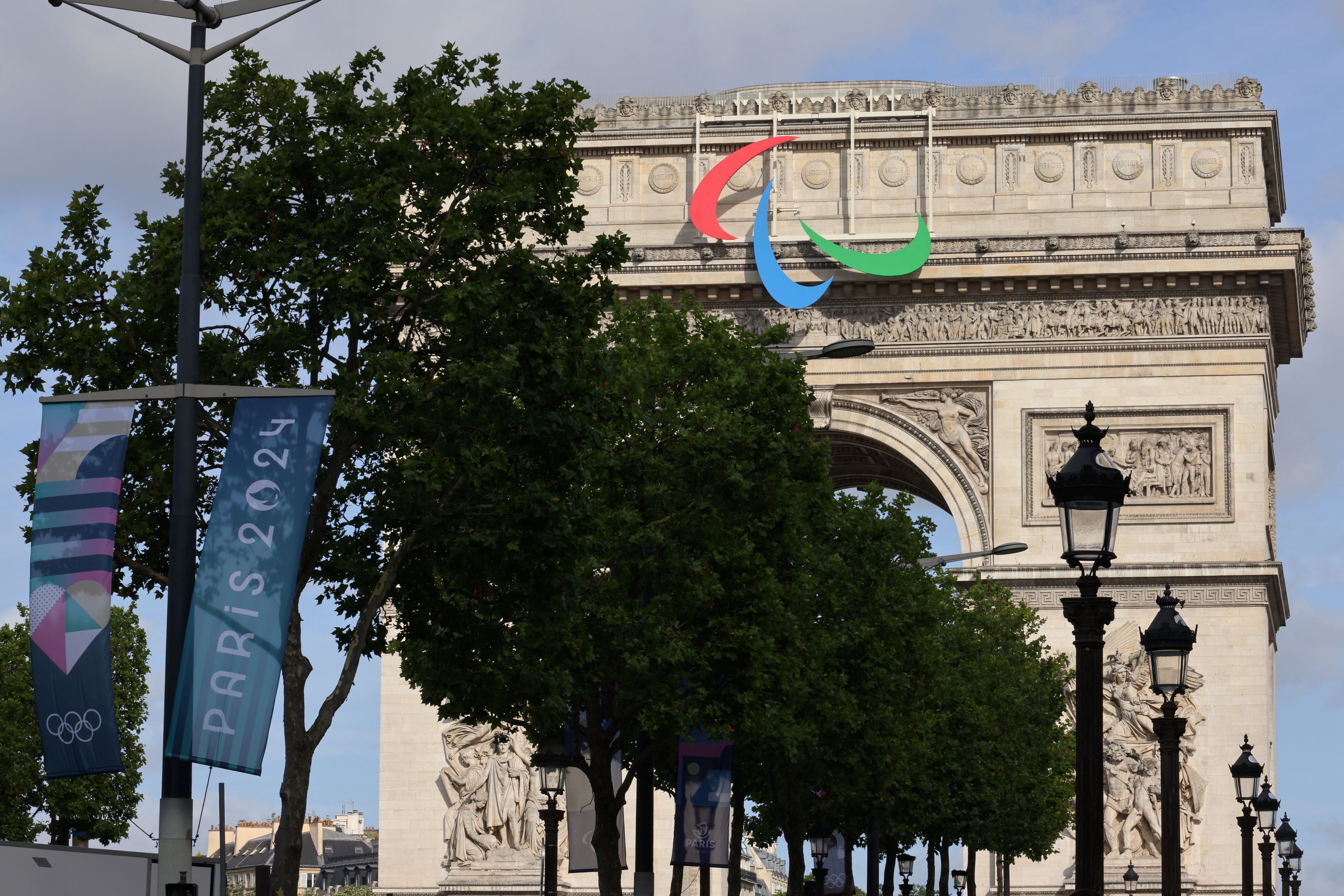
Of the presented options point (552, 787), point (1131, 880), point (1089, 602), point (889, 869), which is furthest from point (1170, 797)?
point (1131, 880)

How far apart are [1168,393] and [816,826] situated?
16.0 meters

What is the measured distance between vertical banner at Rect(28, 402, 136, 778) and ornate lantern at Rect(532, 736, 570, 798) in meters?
14.0

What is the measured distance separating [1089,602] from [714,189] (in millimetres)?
37082

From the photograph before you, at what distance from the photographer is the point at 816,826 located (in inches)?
1641

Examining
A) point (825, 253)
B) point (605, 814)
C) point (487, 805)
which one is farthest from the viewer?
point (825, 253)

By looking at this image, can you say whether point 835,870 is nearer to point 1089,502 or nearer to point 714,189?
point 714,189

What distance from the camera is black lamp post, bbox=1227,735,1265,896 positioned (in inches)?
1227

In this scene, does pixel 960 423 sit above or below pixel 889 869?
above

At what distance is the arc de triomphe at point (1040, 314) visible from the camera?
50656 mm

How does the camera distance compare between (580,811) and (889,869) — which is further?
(889,869)

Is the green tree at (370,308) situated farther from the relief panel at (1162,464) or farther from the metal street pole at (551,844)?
the relief panel at (1162,464)

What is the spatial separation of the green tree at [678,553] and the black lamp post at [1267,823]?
8.44m

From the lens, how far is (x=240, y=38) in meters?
17.0

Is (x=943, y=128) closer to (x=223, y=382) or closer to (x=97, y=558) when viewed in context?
(x=223, y=382)
